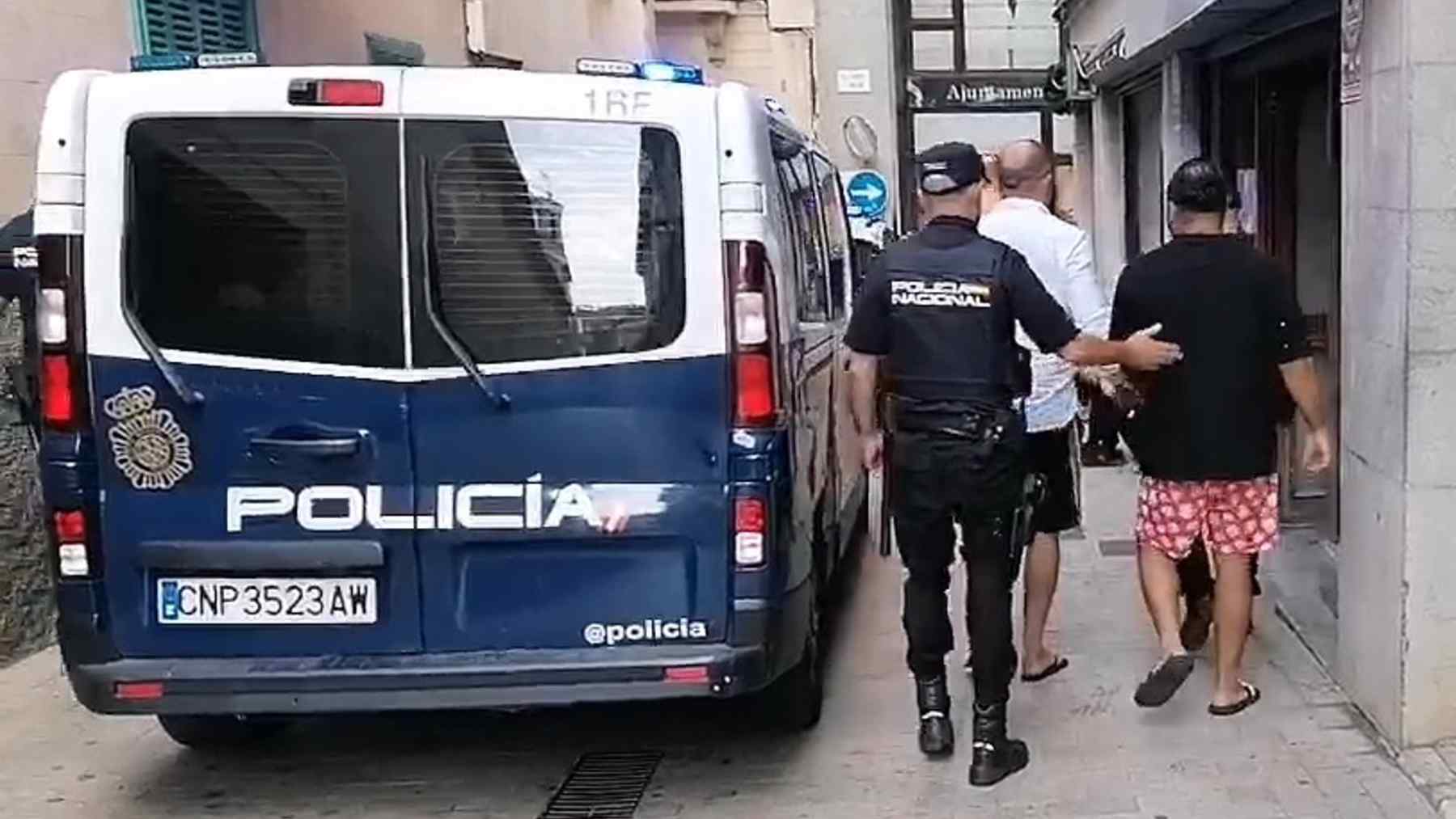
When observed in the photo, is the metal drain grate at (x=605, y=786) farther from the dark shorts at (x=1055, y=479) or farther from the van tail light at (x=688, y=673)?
the dark shorts at (x=1055, y=479)

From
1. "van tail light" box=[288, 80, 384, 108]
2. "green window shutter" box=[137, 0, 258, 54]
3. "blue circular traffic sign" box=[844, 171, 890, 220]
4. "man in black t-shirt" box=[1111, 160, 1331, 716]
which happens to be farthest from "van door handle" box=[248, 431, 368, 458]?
"blue circular traffic sign" box=[844, 171, 890, 220]

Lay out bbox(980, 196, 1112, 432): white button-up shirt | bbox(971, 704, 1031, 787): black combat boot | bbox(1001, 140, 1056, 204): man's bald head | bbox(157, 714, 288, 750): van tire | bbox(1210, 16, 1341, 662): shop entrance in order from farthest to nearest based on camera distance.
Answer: bbox(1210, 16, 1341, 662): shop entrance, bbox(1001, 140, 1056, 204): man's bald head, bbox(980, 196, 1112, 432): white button-up shirt, bbox(157, 714, 288, 750): van tire, bbox(971, 704, 1031, 787): black combat boot

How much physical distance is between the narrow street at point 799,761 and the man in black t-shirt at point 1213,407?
31 cm

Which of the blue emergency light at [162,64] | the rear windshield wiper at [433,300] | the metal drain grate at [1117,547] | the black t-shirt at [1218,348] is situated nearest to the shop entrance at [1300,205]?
the metal drain grate at [1117,547]

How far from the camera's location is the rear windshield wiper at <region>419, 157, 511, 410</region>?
4.47 meters

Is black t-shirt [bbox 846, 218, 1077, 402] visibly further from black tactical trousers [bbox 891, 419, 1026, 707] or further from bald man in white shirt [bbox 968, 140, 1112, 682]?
bald man in white shirt [bbox 968, 140, 1112, 682]

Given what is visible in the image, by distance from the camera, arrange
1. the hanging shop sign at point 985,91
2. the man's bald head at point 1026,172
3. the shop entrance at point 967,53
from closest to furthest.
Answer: the man's bald head at point 1026,172, the hanging shop sign at point 985,91, the shop entrance at point 967,53

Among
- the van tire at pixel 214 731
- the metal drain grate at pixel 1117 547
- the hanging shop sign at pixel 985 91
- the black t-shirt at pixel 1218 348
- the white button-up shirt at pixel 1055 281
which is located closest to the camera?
the black t-shirt at pixel 1218 348

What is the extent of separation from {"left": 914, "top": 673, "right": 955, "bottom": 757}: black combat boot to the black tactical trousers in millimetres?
51

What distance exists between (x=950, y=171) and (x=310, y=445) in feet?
6.49

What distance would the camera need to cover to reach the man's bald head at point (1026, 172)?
5777 millimetres

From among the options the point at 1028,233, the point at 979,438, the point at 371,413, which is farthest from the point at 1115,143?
the point at 371,413

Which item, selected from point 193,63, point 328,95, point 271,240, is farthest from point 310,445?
point 193,63

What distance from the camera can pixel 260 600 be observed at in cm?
454
